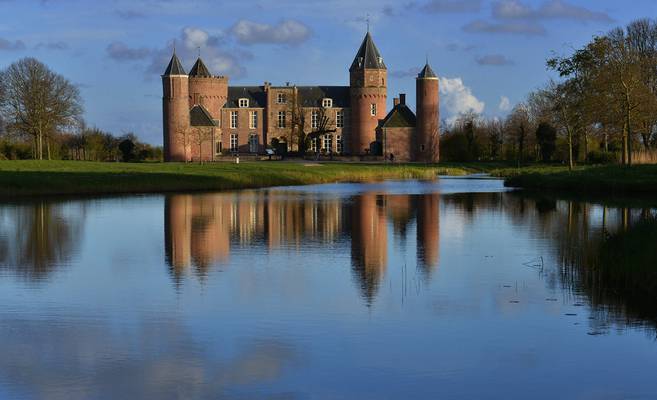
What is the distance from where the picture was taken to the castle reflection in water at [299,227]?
1677 centimetres

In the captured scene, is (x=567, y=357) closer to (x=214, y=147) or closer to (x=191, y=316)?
(x=191, y=316)

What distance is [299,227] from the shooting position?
74.3 feet

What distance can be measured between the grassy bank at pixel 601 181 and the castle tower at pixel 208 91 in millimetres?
44373

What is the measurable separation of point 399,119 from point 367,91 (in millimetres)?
3852

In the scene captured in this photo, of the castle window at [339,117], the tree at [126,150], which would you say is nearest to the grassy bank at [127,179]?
the tree at [126,150]

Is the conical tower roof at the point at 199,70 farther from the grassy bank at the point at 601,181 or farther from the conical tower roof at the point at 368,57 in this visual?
the grassy bank at the point at 601,181

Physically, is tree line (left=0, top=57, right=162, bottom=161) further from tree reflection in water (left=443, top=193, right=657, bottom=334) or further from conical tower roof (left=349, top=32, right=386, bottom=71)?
tree reflection in water (left=443, top=193, right=657, bottom=334)

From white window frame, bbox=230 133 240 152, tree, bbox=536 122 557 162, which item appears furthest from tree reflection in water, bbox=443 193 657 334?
white window frame, bbox=230 133 240 152

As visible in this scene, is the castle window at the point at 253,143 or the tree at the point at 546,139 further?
the castle window at the point at 253,143

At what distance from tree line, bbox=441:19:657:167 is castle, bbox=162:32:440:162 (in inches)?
381

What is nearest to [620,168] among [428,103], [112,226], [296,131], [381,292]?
[112,226]

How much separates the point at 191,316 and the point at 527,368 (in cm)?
440

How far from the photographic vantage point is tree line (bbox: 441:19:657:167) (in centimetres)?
3856

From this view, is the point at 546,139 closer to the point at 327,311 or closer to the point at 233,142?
the point at 233,142
